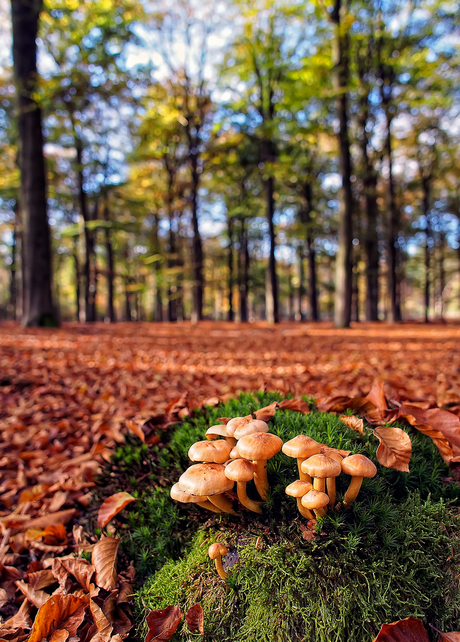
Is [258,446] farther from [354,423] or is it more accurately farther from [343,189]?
[343,189]

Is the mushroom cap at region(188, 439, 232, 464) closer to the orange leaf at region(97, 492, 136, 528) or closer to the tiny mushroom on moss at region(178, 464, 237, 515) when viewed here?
the tiny mushroom on moss at region(178, 464, 237, 515)

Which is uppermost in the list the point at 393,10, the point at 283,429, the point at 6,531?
the point at 393,10

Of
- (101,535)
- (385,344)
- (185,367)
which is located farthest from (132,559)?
(385,344)

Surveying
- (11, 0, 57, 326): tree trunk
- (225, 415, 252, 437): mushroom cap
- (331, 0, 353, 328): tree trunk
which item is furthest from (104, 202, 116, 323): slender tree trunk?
(225, 415, 252, 437): mushroom cap

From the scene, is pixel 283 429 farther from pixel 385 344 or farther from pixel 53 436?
pixel 385 344

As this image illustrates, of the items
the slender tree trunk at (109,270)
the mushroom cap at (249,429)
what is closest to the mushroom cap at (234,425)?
the mushroom cap at (249,429)
